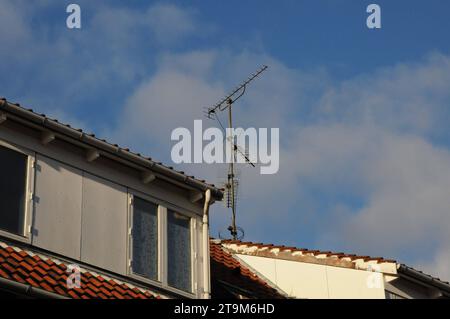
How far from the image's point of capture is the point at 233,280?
83.6 ft

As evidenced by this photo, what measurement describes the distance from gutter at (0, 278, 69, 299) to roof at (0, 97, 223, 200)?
11.8 feet

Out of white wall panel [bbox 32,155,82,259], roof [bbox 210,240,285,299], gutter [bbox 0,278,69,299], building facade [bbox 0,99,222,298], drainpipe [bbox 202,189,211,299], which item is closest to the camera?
gutter [bbox 0,278,69,299]

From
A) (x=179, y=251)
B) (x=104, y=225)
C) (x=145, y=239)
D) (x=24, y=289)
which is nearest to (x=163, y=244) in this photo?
(x=145, y=239)

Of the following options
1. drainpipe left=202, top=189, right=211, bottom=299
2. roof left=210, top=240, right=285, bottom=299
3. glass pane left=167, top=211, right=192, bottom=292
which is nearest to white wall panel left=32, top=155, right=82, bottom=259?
glass pane left=167, top=211, right=192, bottom=292

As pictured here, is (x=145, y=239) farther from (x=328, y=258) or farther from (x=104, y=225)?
(x=328, y=258)

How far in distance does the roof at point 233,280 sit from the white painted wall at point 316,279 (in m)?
0.33

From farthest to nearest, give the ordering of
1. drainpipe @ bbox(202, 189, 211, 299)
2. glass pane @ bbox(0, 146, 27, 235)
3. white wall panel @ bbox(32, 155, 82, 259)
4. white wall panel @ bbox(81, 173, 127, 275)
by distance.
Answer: drainpipe @ bbox(202, 189, 211, 299) → white wall panel @ bbox(81, 173, 127, 275) → white wall panel @ bbox(32, 155, 82, 259) → glass pane @ bbox(0, 146, 27, 235)

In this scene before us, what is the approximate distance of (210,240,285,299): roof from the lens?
24469 mm

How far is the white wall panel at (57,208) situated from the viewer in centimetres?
1995

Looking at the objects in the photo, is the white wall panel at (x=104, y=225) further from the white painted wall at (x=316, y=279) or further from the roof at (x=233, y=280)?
the white painted wall at (x=316, y=279)

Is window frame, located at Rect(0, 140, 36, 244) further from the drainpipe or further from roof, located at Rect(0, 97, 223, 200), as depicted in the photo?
the drainpipe

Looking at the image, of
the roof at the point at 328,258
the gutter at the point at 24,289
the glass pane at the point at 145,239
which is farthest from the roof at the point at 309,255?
the gutter at the point at 24,289
